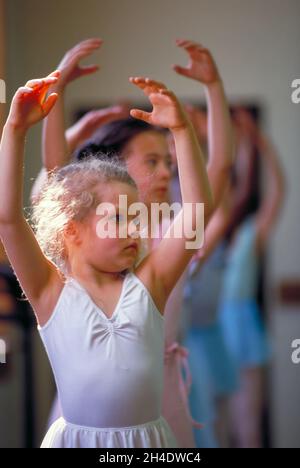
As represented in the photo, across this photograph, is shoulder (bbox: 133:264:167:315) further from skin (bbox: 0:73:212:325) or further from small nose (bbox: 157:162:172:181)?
small nose (bbox: 157:162:172:181)

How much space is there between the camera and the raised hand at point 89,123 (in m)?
0.72

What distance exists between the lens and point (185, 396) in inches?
29.7

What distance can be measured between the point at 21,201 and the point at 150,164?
→ 18cm

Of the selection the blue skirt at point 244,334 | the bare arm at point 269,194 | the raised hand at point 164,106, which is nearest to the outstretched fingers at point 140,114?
the raised hand at point 164,106

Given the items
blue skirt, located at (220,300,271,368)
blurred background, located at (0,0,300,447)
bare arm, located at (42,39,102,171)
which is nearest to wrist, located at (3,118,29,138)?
bare arm, located at (42,39,102,171)

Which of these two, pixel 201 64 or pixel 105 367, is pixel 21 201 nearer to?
pixel 105 367

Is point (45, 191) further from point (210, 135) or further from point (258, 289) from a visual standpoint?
point (258, 289)

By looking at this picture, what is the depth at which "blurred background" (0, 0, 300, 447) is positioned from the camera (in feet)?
5.58

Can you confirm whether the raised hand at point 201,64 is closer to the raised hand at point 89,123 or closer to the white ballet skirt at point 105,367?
the raised hand at point 89,123

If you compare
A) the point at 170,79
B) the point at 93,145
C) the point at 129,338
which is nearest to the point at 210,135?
the point at 93,145

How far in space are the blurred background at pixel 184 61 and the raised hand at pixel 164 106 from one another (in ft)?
2.44

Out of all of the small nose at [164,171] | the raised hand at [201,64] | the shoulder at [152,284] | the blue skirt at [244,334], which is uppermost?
the raised hand at [201,64]

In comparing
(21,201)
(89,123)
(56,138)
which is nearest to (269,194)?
(89,123)

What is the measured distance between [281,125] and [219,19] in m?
0.72
